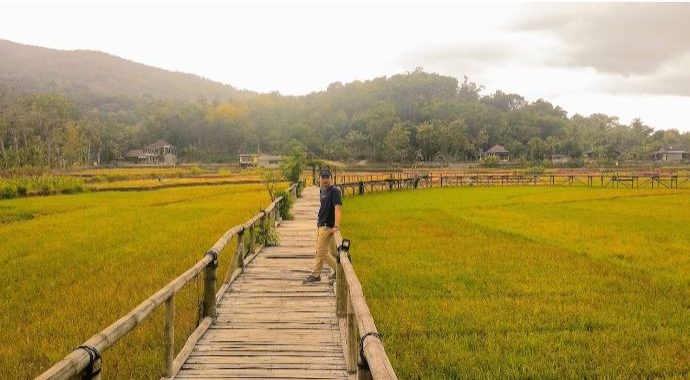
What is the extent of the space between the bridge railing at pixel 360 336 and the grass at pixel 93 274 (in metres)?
1.90

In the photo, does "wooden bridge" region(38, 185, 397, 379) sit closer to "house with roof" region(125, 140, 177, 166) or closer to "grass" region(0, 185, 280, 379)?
"grass" region(0, 185, 280, 379)

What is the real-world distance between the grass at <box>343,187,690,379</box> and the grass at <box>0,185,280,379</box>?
3.17 metres

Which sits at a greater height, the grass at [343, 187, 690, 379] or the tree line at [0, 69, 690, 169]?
the tree line at [0, 69, 690, 169]

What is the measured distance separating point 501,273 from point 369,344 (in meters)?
8.14

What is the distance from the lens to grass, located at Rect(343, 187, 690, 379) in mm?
6531

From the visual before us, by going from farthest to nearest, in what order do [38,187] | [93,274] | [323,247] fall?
[38,187] → [93,274] → [323,247]

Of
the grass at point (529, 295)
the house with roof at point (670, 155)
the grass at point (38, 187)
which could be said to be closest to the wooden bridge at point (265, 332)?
the grass at point (529, 295)

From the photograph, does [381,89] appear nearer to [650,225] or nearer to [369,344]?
[650,225]

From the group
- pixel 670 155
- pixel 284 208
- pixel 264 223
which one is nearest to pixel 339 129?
pixel 670 155

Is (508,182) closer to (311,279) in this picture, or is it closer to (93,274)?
(93,274)

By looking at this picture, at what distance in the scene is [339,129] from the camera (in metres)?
115

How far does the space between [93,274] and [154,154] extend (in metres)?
89.8

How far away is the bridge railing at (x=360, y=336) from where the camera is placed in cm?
351

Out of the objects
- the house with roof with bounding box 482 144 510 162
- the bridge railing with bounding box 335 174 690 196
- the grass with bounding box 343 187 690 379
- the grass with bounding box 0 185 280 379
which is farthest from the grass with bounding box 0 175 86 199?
the house with roof with bounding box 482 144 510 162
